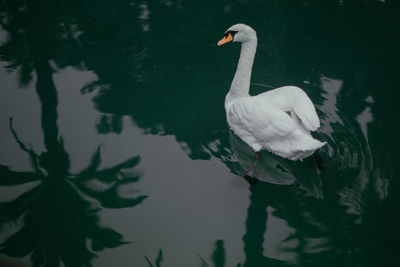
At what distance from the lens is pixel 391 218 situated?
3773 mm

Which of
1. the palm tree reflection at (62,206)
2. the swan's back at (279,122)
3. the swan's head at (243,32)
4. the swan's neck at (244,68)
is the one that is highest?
the swan's head at (243,32)

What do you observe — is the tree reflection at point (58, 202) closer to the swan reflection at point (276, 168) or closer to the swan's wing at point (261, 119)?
the swan reflection at point (276, 168)

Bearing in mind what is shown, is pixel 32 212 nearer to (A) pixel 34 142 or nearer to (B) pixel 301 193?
(A) pixel 34 142

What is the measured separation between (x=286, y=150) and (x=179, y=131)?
1227 millimetres

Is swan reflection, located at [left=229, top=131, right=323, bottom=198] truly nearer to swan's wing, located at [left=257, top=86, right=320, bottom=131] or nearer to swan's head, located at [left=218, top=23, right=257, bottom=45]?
swan's wing, located at [left=257, top=86, right=320, bottom=131]

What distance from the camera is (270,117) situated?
375 cm

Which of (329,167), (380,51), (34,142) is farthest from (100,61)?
(380,51)

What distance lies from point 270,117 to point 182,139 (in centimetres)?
107

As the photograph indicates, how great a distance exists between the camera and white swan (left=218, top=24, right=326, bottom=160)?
3.71 metres

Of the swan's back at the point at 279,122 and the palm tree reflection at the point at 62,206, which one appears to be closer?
the palm tree reflection at the point at 62,206

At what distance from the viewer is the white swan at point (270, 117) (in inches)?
146

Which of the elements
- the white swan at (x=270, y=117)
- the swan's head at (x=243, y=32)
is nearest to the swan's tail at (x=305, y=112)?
the white swan at (x=270, y=117)

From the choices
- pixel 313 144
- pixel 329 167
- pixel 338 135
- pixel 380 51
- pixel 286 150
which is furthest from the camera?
pixel 380 51

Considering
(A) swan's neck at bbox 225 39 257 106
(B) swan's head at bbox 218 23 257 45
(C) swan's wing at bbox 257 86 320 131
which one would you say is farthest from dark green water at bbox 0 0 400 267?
(B) swan's head at bbox 218 23 257 45
